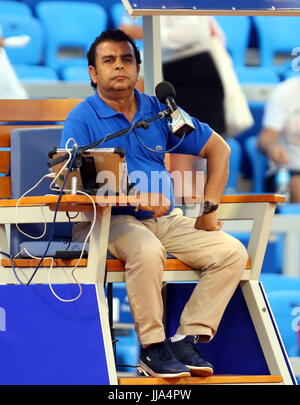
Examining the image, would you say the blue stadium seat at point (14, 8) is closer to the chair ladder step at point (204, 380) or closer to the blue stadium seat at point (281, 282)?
the blue stadium seat at point (281, 282)

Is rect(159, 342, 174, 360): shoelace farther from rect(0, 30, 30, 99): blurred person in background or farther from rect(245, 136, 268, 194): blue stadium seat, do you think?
rect(245, 136, 268, 194): blue stadium seat

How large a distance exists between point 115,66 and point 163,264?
34.7 inches

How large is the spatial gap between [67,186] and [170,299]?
0.88 metres

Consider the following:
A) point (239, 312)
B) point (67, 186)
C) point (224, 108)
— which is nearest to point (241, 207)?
point (239, 312)

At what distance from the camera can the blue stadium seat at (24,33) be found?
8.20 metres

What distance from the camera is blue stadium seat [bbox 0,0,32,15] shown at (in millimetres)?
8383

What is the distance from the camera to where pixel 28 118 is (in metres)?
5.46

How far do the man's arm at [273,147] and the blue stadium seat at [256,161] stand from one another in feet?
0.32

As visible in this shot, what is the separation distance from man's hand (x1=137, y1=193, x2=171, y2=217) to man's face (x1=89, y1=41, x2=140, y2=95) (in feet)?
Result: 1.90

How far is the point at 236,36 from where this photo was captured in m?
8.40

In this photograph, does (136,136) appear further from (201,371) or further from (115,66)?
(201,371)

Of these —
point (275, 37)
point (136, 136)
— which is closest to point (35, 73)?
point (275, 37)
